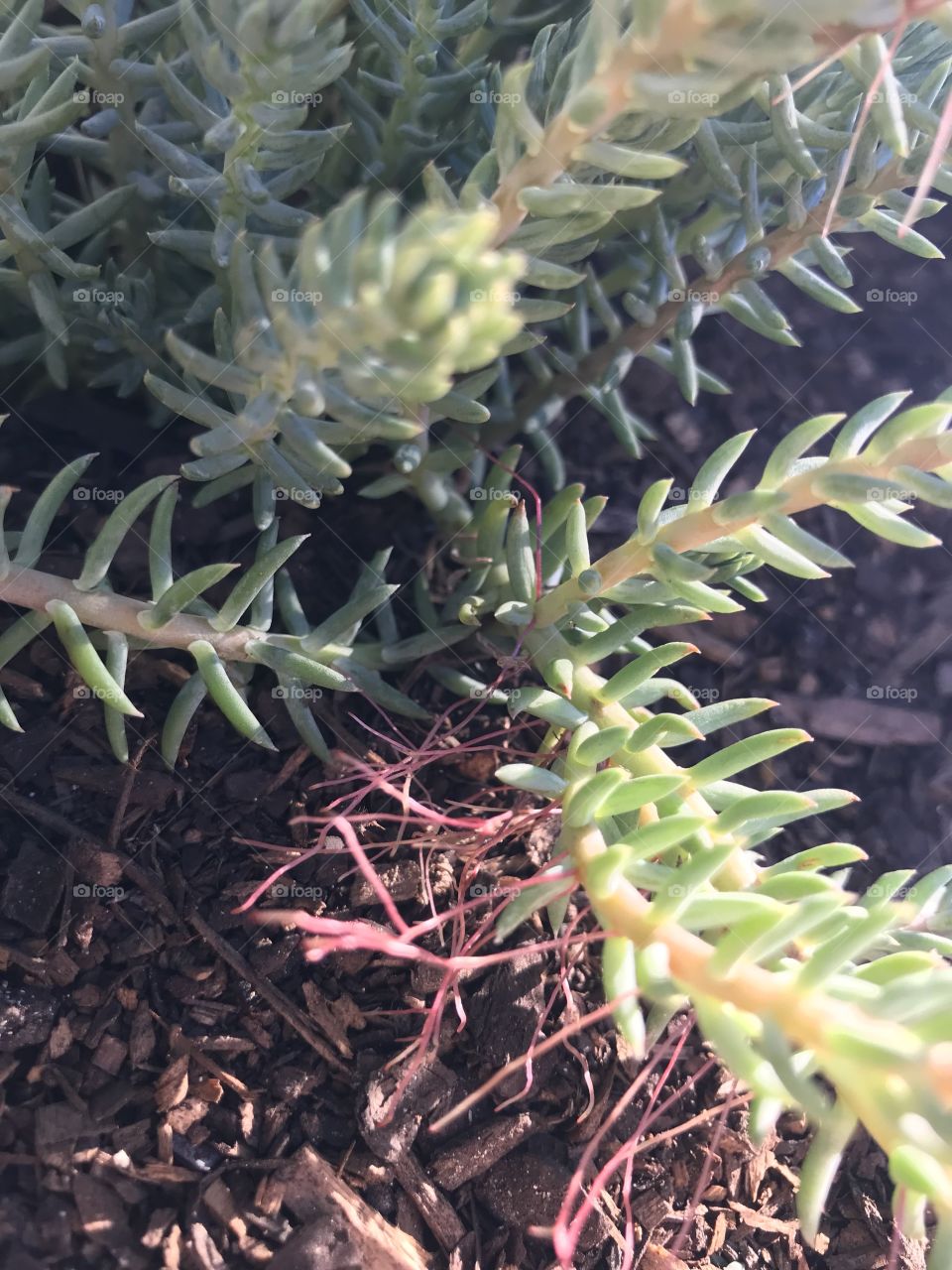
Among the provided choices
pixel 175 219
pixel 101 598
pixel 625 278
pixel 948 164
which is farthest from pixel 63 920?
pixel 948 164

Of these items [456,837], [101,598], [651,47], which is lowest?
[456,837]

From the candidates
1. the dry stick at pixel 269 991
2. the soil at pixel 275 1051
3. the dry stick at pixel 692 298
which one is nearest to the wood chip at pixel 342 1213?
the soil at pixel 275 1051

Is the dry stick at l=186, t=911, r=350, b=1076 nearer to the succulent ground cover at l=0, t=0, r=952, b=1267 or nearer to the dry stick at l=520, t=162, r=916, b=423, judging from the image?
the succulent ground cover at l=0, t=0, r=952, b=1267

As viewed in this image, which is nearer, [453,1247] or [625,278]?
[453,1247]

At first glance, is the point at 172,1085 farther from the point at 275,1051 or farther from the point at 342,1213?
the point at 342,1213

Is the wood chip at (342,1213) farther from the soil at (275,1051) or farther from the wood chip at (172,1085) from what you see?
the wood chip at (172,1085)

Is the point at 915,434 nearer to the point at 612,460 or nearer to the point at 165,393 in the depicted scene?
the point at 165,393

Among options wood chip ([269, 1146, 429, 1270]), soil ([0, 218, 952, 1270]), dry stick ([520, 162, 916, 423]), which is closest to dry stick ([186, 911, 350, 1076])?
soil ([0, 218, 952, 1270])
